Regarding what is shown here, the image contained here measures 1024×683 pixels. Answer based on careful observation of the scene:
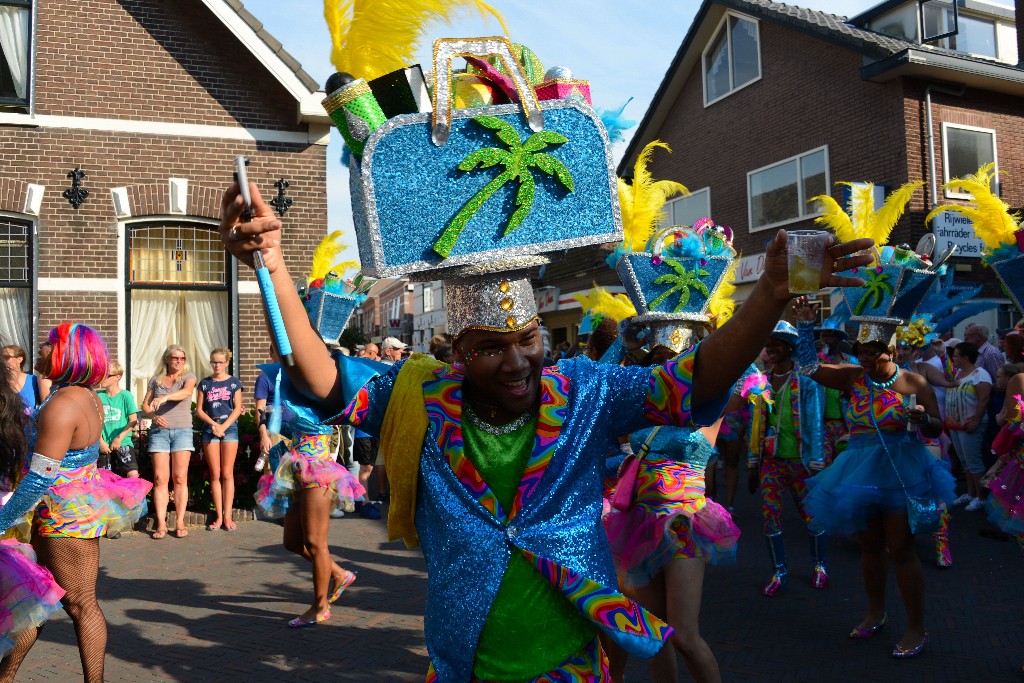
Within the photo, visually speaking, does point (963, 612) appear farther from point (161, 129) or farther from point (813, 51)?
point (813, 51)

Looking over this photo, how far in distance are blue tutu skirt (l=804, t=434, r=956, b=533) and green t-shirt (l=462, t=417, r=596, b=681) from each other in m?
3.46

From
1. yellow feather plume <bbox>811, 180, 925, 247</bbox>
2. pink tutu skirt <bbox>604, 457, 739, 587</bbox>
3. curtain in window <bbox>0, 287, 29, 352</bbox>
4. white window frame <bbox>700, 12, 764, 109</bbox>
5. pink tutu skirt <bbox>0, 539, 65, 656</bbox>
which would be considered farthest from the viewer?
white window frame <bbox>700, 12, 764, 109</bbox>

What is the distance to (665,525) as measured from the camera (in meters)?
4.14

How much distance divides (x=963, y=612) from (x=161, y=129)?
10509 millimetres

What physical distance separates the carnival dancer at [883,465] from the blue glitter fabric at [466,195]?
11.7ft

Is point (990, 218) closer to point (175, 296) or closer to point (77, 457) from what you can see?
point (77, 457)

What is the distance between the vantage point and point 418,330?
5638 cm

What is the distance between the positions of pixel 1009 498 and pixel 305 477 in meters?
4.38

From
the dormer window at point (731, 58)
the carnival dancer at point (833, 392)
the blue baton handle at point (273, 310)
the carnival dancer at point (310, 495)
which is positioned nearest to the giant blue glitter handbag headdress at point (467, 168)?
the blue baton handle at point (273, 310)

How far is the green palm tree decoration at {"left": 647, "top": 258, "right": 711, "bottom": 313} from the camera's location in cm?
570

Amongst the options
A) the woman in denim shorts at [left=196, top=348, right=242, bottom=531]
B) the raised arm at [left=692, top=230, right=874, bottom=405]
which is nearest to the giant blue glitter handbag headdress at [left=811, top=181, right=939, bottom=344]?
the raised arm at [left=692, top=230, right=874, bottom=405]

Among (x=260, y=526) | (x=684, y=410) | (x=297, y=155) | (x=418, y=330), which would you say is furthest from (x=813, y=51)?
(x=418, y=330)

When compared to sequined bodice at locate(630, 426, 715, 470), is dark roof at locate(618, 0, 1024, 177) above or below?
above

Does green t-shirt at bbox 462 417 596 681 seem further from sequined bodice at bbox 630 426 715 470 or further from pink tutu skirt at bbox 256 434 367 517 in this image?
pink tutu skirt at bbox 256 434 367 517
